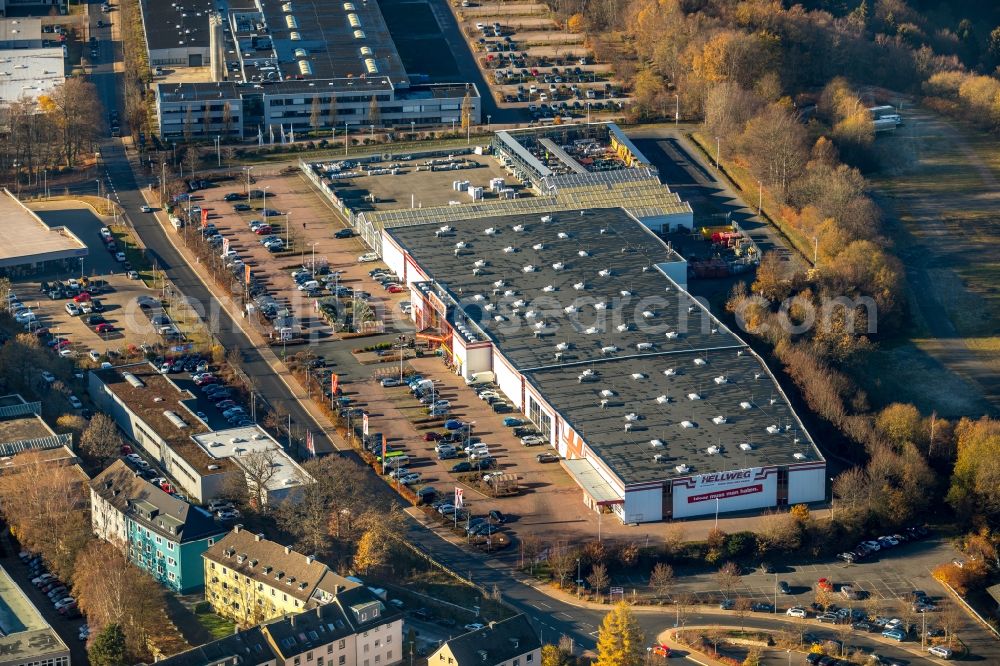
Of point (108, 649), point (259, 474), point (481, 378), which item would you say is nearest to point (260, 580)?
point (108, 649)

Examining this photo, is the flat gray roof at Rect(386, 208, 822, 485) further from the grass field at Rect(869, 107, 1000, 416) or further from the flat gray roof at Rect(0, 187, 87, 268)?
the flat gray roof at Rect(0, 187, 87, 268)

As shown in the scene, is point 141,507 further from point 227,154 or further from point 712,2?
point 712,2

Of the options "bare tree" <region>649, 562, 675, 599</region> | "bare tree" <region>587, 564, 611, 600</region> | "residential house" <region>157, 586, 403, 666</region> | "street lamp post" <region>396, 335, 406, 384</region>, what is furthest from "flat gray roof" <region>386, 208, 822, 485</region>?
"residential house" <region>157, 586, 403, 666</region>

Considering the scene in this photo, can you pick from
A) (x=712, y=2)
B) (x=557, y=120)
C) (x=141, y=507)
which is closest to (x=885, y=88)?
(x=712, y=2)

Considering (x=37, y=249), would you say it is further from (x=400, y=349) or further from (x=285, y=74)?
(x=285, y=74)

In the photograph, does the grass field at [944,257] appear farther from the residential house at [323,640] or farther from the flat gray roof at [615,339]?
the residential house at [323,640]
